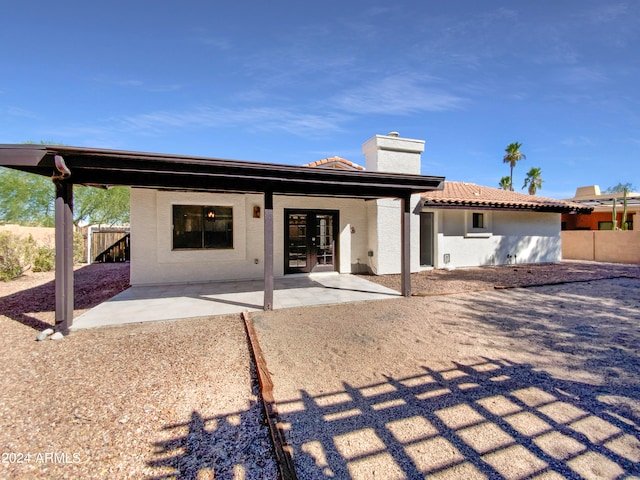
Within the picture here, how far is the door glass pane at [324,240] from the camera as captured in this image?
435 inches

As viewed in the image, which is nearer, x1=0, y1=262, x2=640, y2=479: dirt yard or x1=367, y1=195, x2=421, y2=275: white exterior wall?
x1=0, y1=262, x2=640, y2=479: dirt yard

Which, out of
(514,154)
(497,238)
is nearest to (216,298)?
(497,238)

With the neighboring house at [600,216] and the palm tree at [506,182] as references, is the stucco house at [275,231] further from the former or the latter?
the palm tree at [506,182]

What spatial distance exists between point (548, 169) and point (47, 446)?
4072 centimetres

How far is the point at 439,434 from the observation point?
2537 mm

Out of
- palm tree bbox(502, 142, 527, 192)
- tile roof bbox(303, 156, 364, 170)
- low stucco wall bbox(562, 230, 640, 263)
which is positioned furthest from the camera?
palm tree bbox(502, 142, 527, 192)

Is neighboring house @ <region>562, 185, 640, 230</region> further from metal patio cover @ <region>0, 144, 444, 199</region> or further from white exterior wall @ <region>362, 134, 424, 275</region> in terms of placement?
metal patio cover @ <region>0, 144, 444, 199</region>

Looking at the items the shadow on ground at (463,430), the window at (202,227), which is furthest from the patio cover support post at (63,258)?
the shadow on ground at (463,430)

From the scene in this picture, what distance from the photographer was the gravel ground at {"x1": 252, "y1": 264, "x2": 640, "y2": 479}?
2.25 m

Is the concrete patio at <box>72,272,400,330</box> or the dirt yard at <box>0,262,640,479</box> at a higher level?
the concrete patio at <box>72,272,400,330</box>

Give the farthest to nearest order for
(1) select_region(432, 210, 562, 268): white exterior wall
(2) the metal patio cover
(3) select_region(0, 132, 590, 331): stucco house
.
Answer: (1) select_region(432, 210, 562, 268): white exterior wall
(3) select_region(0, 132, 590, 331): stucco house
(2) the metal patio cover

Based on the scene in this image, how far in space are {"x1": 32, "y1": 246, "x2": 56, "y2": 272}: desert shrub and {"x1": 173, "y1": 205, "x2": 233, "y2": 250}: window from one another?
669 centimetres

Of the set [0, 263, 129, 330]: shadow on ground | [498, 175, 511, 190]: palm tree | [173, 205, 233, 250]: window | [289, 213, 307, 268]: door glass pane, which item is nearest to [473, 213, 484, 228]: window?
[289, 213, 307, 268]: door glass pane

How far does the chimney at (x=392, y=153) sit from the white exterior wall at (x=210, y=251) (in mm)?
1901
